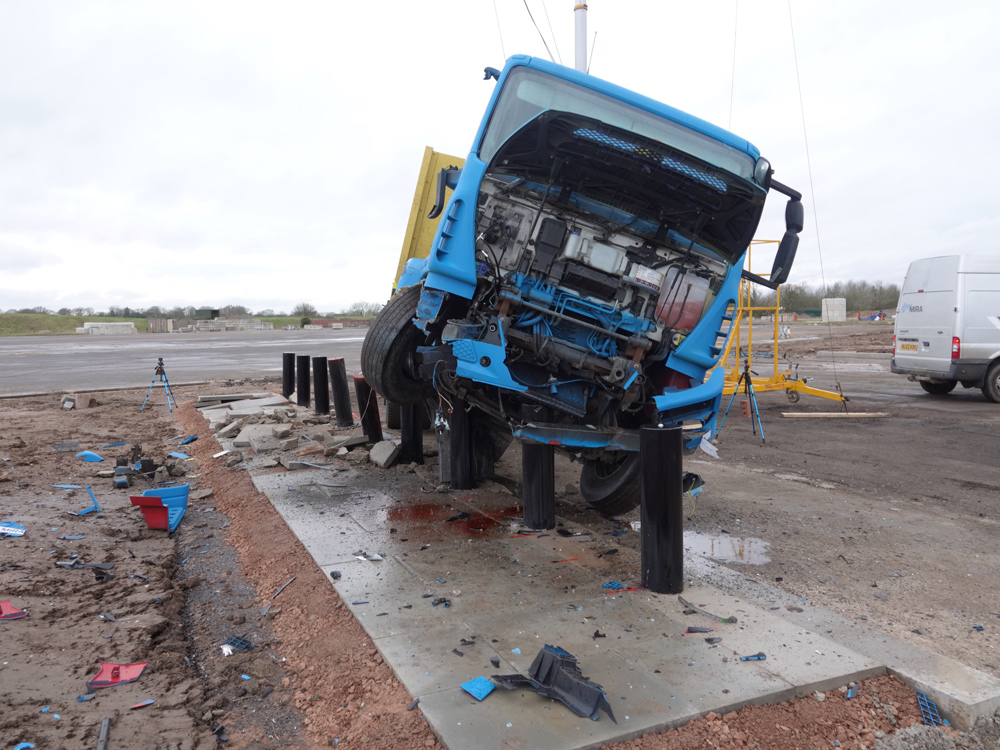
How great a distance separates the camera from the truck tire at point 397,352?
19.5ft

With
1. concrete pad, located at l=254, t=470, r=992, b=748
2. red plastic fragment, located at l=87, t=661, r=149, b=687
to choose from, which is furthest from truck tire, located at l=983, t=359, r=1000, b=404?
red plastic fragment, located at l=87, t=661, r=149, b=687

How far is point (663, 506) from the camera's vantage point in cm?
413

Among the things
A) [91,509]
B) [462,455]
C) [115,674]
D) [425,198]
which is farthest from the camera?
[425,198]

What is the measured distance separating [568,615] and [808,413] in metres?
9.93

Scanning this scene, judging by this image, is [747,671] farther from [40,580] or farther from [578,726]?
[40,580]

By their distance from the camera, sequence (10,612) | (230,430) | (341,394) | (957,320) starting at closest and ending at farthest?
(10,612)
(230,430)
(341,394)
(957,320)

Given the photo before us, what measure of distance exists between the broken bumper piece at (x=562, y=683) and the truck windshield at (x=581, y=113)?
349 cm

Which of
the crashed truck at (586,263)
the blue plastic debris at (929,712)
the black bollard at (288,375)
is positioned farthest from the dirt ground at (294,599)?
the black bollard at (288,375)

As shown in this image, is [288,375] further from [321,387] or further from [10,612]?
[10,612]

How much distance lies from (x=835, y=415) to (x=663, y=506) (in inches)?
369

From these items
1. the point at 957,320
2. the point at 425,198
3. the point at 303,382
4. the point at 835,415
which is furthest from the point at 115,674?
the point at 957,320

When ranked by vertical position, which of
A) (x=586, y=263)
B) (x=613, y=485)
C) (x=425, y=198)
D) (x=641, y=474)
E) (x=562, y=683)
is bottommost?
(x=562, y=683)

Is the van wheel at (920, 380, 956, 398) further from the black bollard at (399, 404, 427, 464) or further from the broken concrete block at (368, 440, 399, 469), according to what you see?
the broken concrete block at (368, 440, 399, 469)

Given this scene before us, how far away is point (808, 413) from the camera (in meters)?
12.2
